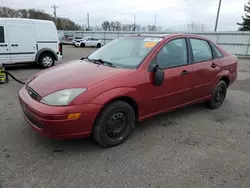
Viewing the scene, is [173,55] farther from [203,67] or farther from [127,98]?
[127,98]

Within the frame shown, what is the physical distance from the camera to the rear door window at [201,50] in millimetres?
3721

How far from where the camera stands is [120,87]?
2.66 metres

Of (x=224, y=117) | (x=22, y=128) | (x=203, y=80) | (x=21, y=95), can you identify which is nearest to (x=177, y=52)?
(x=203, y=80)

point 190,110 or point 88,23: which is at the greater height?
point 88,23

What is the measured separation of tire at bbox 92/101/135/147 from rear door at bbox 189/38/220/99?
154 centimetres

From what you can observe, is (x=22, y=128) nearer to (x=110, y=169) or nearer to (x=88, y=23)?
(x=110, y=169)

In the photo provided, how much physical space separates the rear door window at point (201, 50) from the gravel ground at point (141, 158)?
1.18 metres

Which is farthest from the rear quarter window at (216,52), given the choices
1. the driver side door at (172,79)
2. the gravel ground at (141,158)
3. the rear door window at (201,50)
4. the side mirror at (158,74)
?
the side mirror at (158,74)

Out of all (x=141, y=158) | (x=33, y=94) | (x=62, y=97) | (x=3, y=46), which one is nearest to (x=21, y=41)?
(x=3, y=46)

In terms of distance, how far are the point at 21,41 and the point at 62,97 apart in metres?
7.25

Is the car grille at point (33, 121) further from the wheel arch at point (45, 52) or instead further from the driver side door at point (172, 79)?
the wheel arch at point (45, 52)

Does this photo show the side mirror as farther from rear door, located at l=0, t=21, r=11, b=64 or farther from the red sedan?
rear door, located at l=0, t=21, r=11, b=64

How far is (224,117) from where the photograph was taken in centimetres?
406

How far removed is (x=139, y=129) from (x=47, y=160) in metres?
1.51
